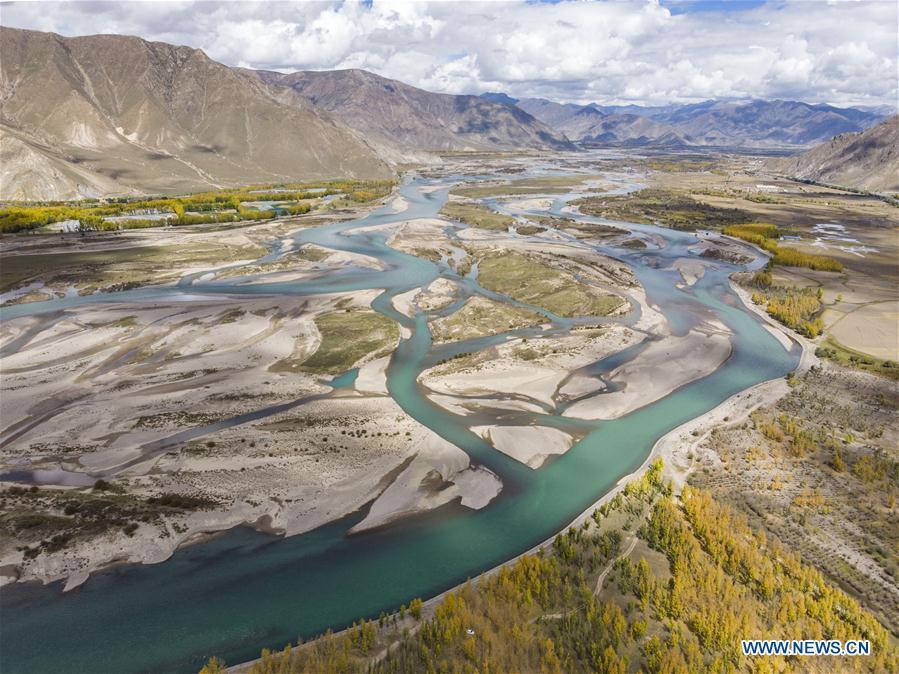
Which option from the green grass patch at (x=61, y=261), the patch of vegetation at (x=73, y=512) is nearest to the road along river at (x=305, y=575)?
the patch of vegetation at (x=73, y=512)

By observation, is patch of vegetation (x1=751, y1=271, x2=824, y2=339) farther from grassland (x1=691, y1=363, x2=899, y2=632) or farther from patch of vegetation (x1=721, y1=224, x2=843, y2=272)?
grassland (x1=691, y1=363, x2=899, y2=632)

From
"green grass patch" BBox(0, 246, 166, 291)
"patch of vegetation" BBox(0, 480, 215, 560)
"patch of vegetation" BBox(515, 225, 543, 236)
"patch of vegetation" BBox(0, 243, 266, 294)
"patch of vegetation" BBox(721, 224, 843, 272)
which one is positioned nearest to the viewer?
"patch of vegetation" BBox(0, 480, 215, 560)

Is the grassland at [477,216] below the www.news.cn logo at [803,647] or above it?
above

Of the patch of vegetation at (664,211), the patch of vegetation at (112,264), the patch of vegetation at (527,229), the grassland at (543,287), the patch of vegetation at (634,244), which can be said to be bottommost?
the grassland at (543,287)

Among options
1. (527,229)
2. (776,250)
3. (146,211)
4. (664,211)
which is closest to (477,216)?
(527,229)

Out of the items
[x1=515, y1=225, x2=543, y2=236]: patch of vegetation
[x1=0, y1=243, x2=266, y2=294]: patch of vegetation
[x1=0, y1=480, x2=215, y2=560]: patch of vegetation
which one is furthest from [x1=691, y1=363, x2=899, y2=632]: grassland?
[x1=0, y1=243, x2=266, y2=294]: patch of vegetation

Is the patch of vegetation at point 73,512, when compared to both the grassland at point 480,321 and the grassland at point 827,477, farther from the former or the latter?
the grassland at point 827,477
